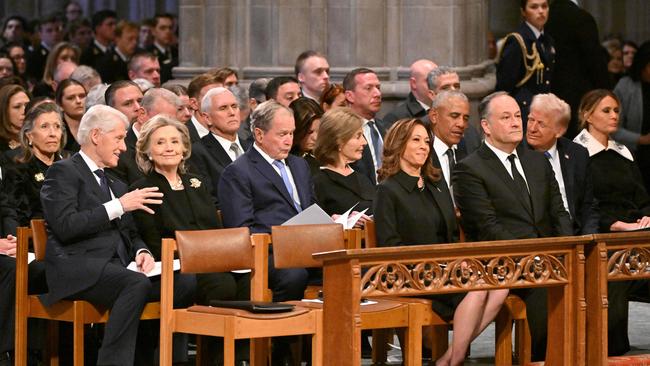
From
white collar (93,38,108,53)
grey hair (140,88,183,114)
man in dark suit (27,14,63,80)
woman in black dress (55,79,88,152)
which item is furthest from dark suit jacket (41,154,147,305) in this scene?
man in dark suit (27,14,63,80)

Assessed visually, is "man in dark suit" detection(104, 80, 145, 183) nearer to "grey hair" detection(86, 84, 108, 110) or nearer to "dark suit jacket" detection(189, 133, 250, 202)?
"grey hair" detection(86, 84, 108, 110)

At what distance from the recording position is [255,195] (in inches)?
364

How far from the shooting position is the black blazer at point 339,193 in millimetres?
9578

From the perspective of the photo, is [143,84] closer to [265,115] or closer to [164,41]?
[265,115]

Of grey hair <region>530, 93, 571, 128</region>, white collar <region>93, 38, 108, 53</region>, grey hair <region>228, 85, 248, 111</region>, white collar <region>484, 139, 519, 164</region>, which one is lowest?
white collar <region>484, 139, 519, 164</region>

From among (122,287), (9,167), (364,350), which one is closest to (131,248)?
(122,287)

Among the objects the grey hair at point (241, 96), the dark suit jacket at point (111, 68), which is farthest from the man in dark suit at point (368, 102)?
the dark suit jacket at point (111, 68)

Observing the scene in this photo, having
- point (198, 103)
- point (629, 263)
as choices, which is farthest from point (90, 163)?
point (629, 263)

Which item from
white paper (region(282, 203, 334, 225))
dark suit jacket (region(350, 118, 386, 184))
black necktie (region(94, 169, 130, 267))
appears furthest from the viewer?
dark suit jacket (region(350, 118, 386, 184))

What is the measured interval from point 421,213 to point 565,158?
152 centimetres

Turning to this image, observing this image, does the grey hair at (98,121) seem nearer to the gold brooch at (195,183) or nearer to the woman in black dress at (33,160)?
the gold brooch at (195,183)

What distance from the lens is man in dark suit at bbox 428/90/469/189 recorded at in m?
10.2

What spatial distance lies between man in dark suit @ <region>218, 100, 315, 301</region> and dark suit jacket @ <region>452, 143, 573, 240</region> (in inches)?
34.8

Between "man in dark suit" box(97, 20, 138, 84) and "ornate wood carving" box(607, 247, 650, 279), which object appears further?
"man in dark suit" box(97, 20, 138, 84)
